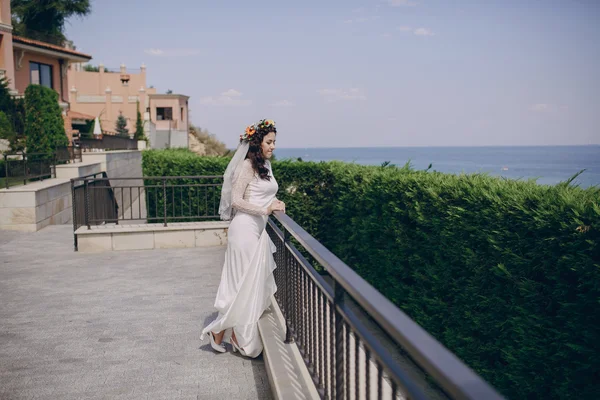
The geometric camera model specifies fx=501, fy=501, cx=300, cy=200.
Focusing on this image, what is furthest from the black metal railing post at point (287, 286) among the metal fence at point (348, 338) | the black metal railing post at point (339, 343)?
the black metal railing post at point (339, 343)

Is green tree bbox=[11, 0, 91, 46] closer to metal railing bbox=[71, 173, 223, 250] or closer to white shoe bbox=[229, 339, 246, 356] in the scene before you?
metal railing bbox=[71, 173, 223, 250]

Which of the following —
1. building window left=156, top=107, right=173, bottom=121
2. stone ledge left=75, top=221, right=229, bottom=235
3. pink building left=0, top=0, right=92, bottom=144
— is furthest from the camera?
building window left=156, top=107, right=173, bottom=121

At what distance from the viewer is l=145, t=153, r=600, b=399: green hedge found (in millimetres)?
4105

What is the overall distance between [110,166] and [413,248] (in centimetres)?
2032

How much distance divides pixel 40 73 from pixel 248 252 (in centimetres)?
3691

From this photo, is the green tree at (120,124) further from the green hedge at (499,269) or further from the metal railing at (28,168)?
the green hedge at (499,269)

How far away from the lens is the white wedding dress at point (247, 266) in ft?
14.9

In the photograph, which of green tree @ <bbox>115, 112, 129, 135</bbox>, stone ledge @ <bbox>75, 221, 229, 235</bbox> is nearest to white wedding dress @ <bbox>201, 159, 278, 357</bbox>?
stone ledge @ <bbox>75, 221, 229, 235</bbox>

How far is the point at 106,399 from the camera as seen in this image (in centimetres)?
405

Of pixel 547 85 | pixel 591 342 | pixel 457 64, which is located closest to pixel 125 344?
pixel 591 342

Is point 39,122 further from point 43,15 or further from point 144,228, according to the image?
point 43,15

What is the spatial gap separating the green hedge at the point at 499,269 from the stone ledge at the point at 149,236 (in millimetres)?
4213

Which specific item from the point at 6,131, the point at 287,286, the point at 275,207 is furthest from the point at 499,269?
the point at 6,131

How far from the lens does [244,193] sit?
191 inches
